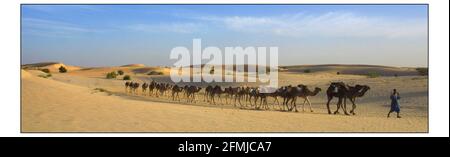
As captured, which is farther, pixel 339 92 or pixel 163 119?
pixel 339 92

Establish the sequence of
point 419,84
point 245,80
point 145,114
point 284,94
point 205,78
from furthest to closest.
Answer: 1. point 205,78
2. point 245,80
3. point 419,84
4. point 284,94
5. point 145,114

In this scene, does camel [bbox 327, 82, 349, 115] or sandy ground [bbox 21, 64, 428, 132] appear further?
camel [bbox 327, 82, 349, 115]

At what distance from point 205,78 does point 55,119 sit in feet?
112

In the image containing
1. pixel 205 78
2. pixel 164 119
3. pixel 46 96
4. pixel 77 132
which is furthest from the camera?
pixel 205 78

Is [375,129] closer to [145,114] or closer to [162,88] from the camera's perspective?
[145,114]

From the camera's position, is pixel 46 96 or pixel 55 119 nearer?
pixel 55 119

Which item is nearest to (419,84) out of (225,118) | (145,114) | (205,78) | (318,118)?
(318,118)

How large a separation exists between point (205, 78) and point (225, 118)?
32.0 meters

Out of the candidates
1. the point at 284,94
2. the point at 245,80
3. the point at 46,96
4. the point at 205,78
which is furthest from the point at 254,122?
the point at 205,78

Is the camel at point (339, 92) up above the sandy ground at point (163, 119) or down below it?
above

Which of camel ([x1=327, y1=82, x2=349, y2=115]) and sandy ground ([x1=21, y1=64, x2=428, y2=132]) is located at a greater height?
camel ([x1=327, y1=82, x2=349, y2=115])

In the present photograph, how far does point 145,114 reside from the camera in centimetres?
1712

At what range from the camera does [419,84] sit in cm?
2856

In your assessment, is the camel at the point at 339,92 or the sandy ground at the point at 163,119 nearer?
the sandy ground at the point at 163,119
